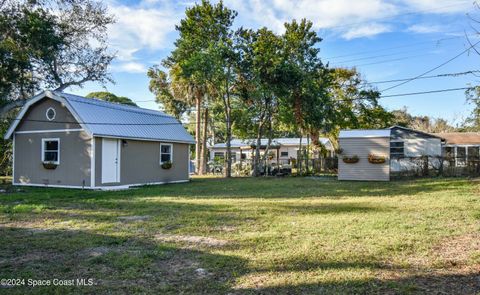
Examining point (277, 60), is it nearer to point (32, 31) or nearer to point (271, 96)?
point (271, 96)

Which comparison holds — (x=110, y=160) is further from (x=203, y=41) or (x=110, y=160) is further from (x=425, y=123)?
(x=425, y=123)

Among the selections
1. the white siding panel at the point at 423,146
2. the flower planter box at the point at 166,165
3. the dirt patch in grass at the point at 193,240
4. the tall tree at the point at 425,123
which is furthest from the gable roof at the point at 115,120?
the tall tree at the point at 425,123

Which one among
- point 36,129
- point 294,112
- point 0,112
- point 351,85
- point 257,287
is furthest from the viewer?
point 351,85

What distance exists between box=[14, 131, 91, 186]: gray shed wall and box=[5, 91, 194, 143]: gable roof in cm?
60

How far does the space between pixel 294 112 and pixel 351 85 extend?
812cm

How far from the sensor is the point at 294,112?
2275 centimetres

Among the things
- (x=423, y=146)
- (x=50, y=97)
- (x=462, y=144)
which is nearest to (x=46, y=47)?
(x=50, y=97)

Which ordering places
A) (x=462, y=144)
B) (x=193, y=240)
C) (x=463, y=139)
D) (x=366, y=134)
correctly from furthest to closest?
(x=463, y=139)
(x=462, y=144)
(x=366, y=134)
(x=193, y=240)

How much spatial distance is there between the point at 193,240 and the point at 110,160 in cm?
1026

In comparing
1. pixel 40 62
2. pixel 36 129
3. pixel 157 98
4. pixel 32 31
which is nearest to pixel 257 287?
pixel 36 129

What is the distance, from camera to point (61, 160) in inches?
574

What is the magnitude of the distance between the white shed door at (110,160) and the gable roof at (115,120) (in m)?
0.42

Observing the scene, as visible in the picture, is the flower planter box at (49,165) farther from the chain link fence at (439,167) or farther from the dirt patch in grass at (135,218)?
the chain link fence at (439,167)

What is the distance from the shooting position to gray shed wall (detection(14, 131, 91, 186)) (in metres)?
14.0
